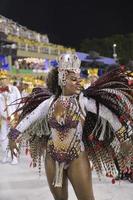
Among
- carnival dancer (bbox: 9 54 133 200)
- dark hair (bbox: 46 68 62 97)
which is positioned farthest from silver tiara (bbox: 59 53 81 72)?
dark hair (bbox: 46 68 62 97)

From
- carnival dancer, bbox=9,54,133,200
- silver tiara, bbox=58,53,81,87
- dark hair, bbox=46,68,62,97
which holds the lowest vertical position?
carnival dancer, bbox=9,54,133,200

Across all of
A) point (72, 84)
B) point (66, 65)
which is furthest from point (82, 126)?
point (66, 65)

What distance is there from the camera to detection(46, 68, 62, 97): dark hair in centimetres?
504

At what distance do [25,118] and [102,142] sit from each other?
2.33 feet

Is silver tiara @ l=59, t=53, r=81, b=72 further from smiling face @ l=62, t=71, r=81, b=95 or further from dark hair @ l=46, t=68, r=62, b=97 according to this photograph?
dark hair @ l=46, t=68, r=62, b=97

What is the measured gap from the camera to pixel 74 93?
191 inches

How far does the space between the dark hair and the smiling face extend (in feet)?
0.53

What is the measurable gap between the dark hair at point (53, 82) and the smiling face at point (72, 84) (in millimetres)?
161

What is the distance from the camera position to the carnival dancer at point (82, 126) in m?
4.61

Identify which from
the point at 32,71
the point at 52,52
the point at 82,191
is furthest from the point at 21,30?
the point at 82,191

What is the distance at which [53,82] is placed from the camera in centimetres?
509

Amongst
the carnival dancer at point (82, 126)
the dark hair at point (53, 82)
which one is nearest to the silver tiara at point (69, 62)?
the carnival dancer at point (82, 126)

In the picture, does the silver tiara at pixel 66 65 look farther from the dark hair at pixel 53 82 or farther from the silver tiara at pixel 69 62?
the dark hair at pixel 53 82

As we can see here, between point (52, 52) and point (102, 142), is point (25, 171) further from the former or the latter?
point (52, 52)
